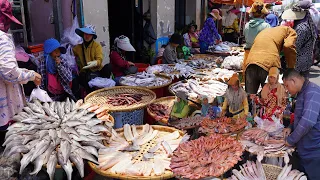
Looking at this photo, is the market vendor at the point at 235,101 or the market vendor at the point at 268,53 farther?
the market vendor at the point at 268,53

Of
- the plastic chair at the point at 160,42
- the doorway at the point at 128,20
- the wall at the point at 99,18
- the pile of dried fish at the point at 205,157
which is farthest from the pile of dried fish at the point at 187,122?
the plastic chair at the point at 160,42

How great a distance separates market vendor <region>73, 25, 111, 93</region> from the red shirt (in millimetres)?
576

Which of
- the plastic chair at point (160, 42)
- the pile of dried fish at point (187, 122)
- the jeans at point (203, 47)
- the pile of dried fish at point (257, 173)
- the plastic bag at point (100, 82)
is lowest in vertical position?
the pile of dried fish at point (257, 173)

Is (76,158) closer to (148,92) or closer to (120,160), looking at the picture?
(120,160)

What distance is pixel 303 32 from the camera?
5074mm

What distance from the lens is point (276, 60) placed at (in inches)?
172

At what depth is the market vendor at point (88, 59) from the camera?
5.06m

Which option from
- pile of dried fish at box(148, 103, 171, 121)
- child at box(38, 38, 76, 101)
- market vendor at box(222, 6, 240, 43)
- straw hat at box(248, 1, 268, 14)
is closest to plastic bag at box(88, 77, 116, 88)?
child at box(38, 38, 76, 101)

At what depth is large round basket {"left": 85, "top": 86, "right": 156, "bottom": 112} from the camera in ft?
13.3

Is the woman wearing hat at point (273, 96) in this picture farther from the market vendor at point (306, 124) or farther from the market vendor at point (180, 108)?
the market vendor at point (180, 108)

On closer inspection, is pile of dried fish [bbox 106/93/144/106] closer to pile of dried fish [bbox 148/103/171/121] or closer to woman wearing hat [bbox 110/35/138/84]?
pile of dried fish [bbox 148/103/171/121]

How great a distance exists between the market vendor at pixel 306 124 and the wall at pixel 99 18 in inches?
157

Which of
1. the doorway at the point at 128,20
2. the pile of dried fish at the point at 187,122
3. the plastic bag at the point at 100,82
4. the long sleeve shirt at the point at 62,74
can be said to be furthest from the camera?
the doorway at the point at 128,20

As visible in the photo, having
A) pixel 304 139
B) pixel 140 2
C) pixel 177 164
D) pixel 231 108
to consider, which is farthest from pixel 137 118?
pixel 140 2
